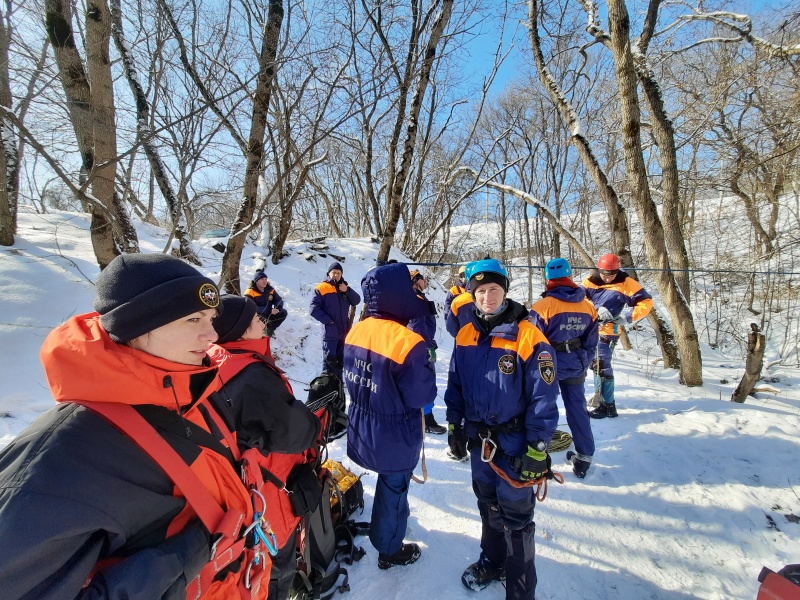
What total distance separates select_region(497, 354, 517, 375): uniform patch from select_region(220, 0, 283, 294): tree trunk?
3.84 meters

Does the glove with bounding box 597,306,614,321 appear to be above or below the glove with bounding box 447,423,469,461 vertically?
above

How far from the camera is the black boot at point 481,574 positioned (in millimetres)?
2326

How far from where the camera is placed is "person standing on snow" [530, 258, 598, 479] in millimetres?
3410

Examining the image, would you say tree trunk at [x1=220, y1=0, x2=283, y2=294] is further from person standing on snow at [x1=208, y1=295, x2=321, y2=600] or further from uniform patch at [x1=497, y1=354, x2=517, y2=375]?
uniform patch at [x1=497, y1=354, x2=517, y2=375]

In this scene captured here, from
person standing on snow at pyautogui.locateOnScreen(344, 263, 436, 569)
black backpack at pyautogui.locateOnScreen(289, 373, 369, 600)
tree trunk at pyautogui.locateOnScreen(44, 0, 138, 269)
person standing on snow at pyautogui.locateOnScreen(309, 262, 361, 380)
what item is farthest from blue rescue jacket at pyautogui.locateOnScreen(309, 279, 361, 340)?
person standing on snow at pyautogui.locateOnScreen(344, 263, 436, 569)

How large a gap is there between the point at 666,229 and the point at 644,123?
2973 millimetres

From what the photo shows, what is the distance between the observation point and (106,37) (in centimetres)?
374

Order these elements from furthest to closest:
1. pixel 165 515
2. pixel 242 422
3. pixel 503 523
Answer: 1. pixel 503 523
2. pixel 242 422
3. pixel 165 515

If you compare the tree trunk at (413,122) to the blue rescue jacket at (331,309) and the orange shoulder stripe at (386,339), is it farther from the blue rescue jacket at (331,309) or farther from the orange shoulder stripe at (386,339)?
the orange shoulder stripe at (386,339)

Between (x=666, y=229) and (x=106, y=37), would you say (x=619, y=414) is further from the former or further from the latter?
(x=106, y=37)

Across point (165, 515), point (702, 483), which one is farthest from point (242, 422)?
point (702, 483)

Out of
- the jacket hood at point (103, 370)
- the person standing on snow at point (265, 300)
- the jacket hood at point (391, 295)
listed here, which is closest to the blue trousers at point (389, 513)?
the jacket hood at point (391, 295)

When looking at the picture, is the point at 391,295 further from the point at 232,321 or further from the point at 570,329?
the point at 570,329

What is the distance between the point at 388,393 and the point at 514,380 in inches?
32.4
